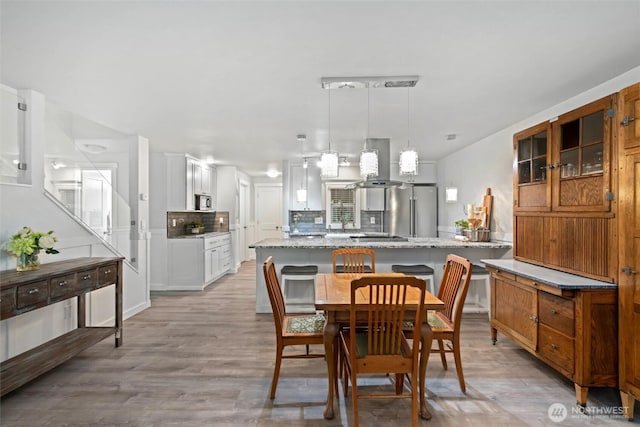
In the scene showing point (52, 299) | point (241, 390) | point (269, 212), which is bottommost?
point (241, 390)

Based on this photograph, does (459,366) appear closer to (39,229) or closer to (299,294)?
(299,294)

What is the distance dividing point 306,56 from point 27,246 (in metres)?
2.61

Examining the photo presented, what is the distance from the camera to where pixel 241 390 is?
8.27 ft

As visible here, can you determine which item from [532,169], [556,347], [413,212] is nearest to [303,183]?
[413,212]

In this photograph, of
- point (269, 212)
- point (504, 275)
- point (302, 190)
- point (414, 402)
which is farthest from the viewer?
point (269, 212)

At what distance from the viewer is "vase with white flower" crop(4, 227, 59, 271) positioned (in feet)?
8.51

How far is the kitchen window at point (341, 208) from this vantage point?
704 cm

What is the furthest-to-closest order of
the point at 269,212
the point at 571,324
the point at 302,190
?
the point at 269,212, the point at 302,190, the point at 571,324

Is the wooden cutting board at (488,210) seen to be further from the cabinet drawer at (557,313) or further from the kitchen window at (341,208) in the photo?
the kitchen window at (341,208)

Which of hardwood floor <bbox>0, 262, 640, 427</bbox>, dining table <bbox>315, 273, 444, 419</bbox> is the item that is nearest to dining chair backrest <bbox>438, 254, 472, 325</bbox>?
dining table <bbox>315, 273, 444, 419</bbox>

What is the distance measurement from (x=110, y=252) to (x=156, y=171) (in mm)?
2411

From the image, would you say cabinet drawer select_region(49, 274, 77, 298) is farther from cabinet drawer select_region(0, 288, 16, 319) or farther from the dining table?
the dining table

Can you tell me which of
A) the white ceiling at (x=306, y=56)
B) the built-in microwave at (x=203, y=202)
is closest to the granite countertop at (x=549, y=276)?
the white ceiling at (x=306, y=56)

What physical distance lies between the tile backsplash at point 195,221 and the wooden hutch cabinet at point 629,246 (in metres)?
5.98
